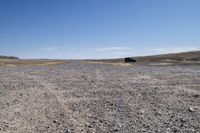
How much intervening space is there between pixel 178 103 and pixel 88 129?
6360mm

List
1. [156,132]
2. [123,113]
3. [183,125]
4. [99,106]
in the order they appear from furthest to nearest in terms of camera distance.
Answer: [99,106] → [123,113] → [183,125] → [156,132]

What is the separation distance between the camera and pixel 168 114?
11680 millimetres

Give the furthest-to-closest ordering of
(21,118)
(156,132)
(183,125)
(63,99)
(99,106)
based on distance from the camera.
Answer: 1. (63,99)
2. (99,106)
3. (21,118)
4. (183,125)
5. (156,132)

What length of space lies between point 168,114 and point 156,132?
110 inches

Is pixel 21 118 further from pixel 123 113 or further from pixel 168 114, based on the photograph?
pixel 168 114

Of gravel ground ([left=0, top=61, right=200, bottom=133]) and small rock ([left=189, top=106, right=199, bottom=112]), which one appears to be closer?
gravel ground ([left=0, top=61, right=200, bottom=133])

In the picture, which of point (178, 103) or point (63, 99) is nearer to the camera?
point (178, 103)

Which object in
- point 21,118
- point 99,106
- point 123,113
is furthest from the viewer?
point 99,106

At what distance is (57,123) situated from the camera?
34.1 ft

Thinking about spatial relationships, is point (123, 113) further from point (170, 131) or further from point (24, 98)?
point (24, 98)

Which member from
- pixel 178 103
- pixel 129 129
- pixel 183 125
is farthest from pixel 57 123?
pixel 178 103

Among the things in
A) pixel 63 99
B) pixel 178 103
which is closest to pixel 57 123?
pixel 63 99

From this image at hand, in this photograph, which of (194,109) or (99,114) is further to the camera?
(194,109)

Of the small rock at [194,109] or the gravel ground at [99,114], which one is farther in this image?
the small rock at [194,109]
